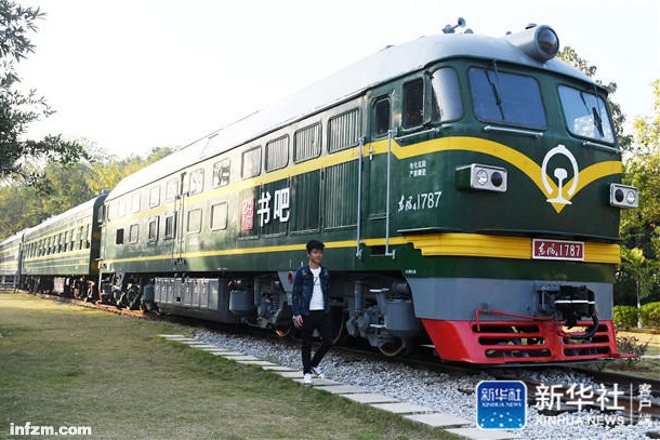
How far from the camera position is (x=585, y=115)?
28.7 feet

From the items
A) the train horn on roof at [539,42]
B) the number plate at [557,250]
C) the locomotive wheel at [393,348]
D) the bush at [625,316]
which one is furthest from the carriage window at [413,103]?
the bush at [625,316]

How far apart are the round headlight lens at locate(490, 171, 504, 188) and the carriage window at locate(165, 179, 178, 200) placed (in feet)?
32.6

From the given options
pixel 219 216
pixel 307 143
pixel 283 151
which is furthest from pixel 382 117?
pixel 219 216

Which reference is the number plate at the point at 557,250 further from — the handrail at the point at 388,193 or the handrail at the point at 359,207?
the handrail at the point at 359,207

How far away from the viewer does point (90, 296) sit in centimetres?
2575

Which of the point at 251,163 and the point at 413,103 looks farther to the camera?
the point at 251,163

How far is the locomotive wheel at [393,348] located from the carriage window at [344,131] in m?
2.73

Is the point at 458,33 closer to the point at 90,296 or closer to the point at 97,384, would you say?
the point at 97,384

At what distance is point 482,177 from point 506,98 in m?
1.19

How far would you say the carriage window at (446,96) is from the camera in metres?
7.77

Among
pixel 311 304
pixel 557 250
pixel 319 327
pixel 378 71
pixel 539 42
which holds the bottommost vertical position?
pixel 319 327

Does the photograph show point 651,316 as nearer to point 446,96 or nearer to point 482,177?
point 482,177

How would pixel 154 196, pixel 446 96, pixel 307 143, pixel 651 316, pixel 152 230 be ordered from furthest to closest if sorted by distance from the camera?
pixel 651 316 < pixel 154 196 < pixel 152 230 < pixel 307 143 < pixel 446 96

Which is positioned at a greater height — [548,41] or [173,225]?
[548,41]
